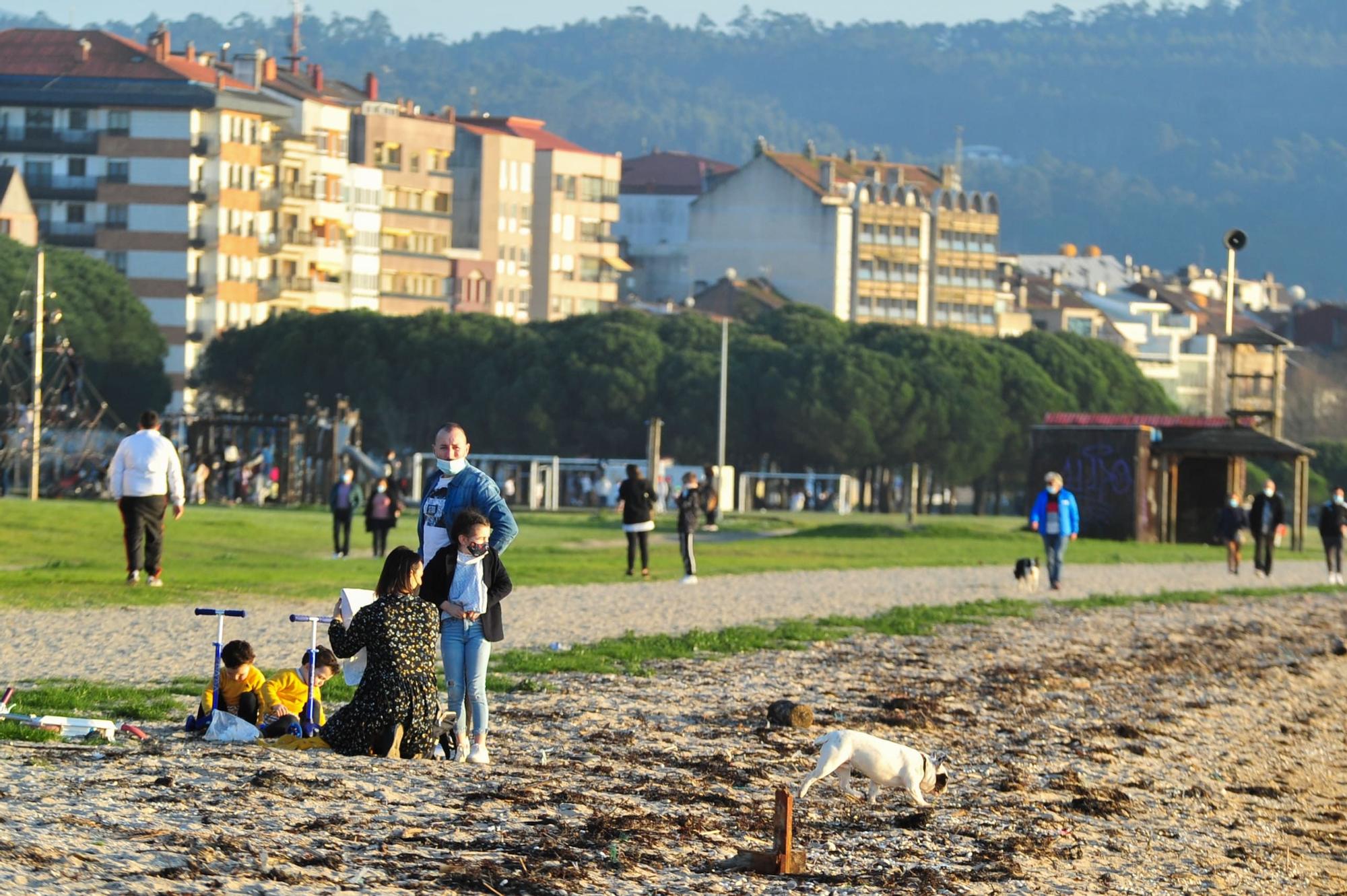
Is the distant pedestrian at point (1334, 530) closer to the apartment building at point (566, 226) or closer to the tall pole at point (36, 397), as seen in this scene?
the tall pole at point (36, 397)

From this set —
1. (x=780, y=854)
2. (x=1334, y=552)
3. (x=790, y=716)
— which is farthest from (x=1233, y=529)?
(x=780, y=854)

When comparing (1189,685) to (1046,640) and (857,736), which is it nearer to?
(1046,640)

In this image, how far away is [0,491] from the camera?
63000 millimetres

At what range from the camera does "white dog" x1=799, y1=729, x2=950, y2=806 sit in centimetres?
1381

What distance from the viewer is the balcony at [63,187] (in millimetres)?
122250

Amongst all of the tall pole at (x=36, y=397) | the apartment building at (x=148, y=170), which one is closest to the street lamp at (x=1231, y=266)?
the tall pole at (x=36, y=397)

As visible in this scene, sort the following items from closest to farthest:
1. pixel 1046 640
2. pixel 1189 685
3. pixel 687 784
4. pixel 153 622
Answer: pixel 687 784 < pixel 153 622 < pixel 1189 685 < pixel 1046 640

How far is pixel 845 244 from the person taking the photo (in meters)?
175

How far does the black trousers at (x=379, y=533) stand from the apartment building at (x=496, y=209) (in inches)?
4621

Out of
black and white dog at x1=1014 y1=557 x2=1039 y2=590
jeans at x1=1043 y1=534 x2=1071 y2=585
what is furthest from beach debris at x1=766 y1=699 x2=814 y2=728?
jeans at x1=1043 y1=534 x2=1071 y2=585

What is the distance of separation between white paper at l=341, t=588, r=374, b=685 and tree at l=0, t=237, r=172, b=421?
84.5 metres

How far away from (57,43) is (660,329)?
38902 millimetres

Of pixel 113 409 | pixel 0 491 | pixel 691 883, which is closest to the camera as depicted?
pixel 691 883

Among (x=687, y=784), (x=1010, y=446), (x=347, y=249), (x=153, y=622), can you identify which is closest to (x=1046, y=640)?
(x=153, y=622)
